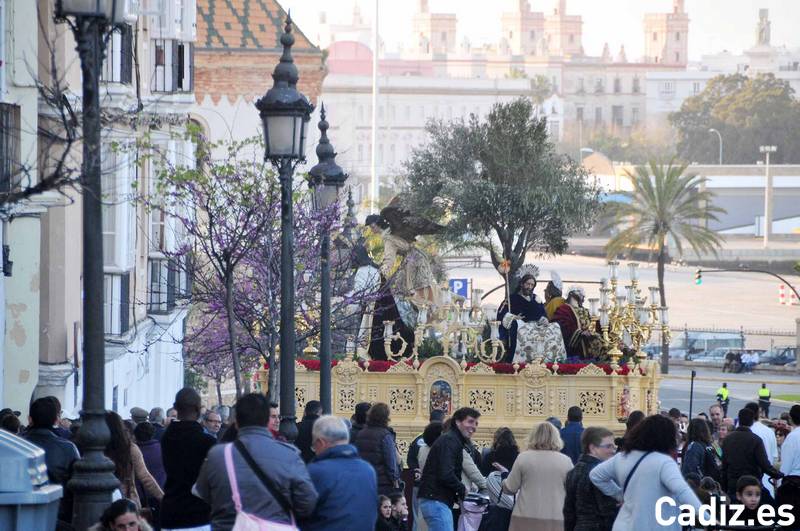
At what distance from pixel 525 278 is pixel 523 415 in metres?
1.89

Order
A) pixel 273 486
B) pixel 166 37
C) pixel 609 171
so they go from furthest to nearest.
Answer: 1. pixel 609 171
2. pixel 166 37
3. pixel 273 486

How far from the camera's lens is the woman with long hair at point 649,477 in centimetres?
1108

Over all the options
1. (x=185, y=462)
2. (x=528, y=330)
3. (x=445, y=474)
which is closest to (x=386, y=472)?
(x=445, y=474)

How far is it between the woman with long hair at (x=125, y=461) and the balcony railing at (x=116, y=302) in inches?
510

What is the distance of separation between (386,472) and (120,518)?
4463 millimetres

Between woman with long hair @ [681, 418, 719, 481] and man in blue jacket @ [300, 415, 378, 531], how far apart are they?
19.3 ft

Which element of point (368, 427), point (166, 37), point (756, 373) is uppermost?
point (166, 37)

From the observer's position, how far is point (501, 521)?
49.8ft

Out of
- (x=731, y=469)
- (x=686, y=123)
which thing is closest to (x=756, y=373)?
(x=731, y=469)

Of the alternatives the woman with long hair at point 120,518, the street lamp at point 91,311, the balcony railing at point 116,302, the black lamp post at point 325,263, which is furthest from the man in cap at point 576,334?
the woman with long hair at point 120,518

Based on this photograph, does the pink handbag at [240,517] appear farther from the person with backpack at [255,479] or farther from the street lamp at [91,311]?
the street lamp at [91,311]

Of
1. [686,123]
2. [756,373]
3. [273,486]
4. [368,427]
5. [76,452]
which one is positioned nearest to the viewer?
[273,486]

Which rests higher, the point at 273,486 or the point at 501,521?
the point at 273,486

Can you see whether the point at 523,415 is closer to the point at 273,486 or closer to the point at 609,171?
the point at 273,486
